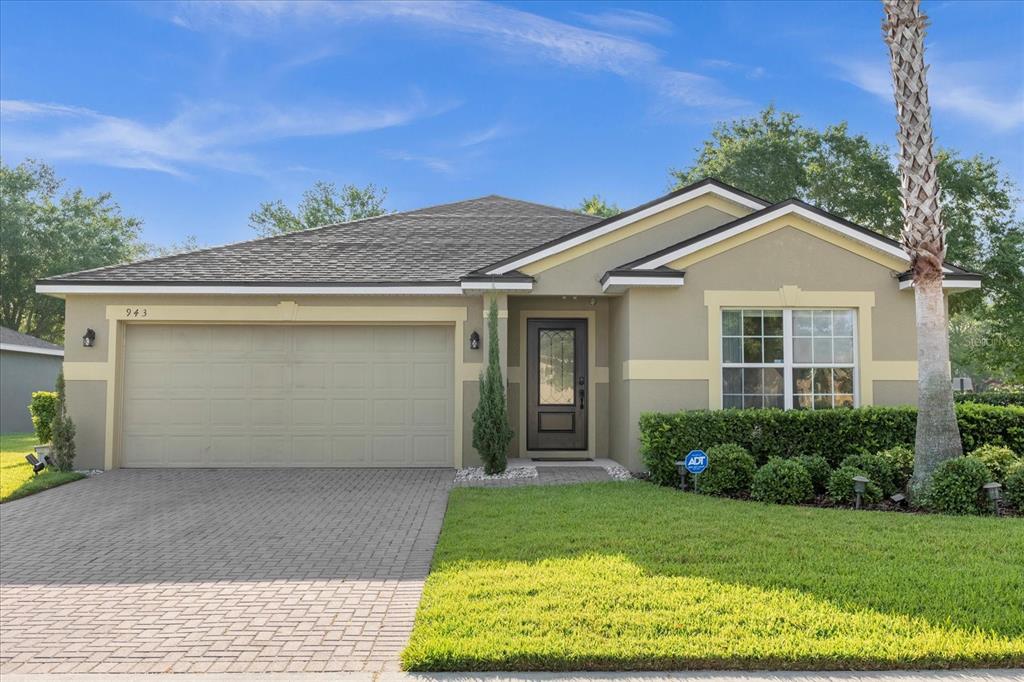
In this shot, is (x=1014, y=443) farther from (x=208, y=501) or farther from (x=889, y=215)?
(x=889, y=215)

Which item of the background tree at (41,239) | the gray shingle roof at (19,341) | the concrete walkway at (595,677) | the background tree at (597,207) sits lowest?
the concrete walkway at (595,677)

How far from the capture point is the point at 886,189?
27281mm

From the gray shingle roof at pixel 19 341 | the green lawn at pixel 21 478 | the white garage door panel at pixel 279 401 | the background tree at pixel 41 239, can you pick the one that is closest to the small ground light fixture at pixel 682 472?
the white garage door panel at pixel 279 401

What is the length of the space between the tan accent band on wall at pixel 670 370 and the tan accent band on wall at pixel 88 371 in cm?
894

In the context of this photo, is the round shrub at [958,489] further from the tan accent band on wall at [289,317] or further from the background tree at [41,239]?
the background tree at [41,239]

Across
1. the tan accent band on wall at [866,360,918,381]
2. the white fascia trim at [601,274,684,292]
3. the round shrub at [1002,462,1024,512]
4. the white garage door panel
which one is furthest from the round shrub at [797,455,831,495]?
the white garage door panel

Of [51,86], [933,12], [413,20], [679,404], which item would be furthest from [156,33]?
[933,12]

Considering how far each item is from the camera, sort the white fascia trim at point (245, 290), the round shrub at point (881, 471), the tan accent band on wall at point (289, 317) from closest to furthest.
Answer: the round shrub at point (881, 471), the white fascia trim at point (245, 290), the tan accent band on wall at point (289, 317)

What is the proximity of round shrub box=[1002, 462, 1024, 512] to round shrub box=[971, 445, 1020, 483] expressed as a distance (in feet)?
0.52

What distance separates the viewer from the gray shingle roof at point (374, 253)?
11836mm

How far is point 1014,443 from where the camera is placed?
30.5 feet

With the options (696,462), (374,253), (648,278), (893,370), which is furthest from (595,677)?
(374,253)

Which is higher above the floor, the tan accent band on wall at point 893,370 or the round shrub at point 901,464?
the tan accent band on wall at point 893,370

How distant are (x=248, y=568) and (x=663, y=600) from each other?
359cm
